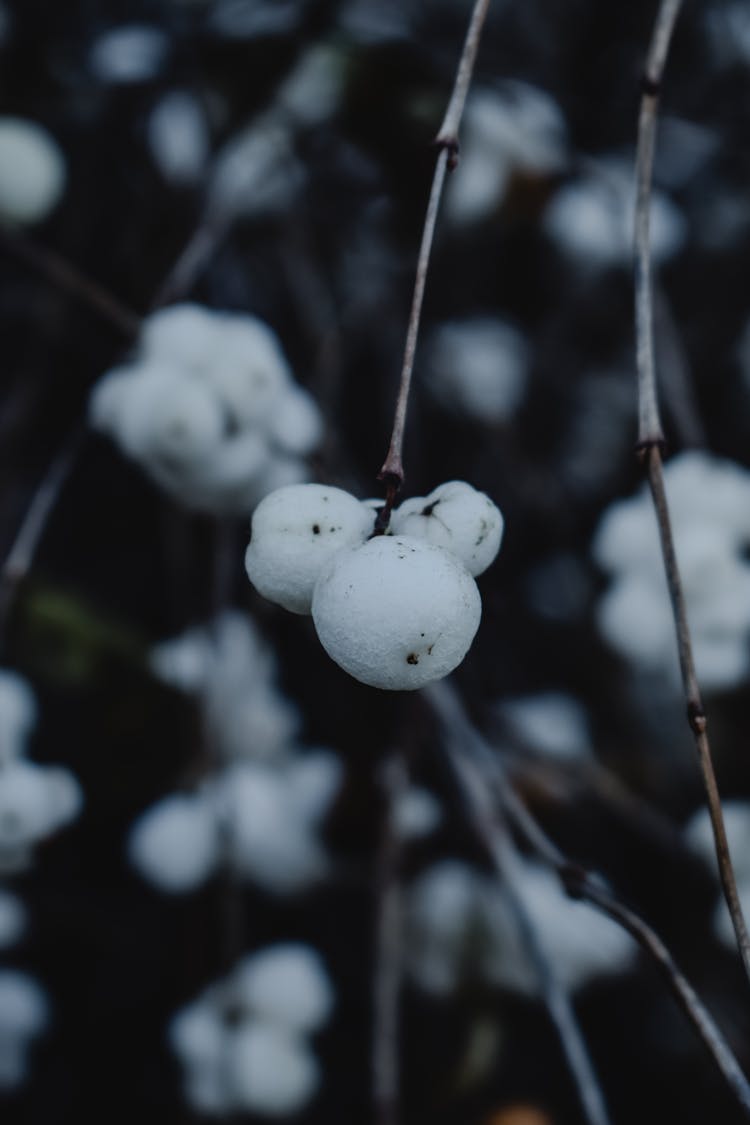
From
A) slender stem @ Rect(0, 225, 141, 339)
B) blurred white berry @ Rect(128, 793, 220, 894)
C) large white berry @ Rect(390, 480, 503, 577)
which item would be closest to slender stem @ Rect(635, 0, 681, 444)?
large white berry @ Rect(390, 480, 503, 577)

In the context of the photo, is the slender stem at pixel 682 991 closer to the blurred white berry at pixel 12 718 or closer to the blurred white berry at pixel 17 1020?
the blurred white berry at pixel 12 718

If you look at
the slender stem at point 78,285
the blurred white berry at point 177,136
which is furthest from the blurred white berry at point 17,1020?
the blurred white berry at point 177,136

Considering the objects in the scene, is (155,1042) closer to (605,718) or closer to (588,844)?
(588,844)

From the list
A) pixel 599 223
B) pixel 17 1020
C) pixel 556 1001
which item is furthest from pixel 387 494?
pixel 599 223

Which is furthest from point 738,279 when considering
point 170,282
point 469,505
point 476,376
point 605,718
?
point 469,505

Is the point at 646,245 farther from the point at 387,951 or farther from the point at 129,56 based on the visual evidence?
the point at 129,56

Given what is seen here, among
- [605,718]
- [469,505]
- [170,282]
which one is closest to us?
[469,505]

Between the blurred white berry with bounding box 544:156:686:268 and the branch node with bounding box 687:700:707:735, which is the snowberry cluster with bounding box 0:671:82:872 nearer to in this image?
the branch node with bounding box 687:700:707:735
